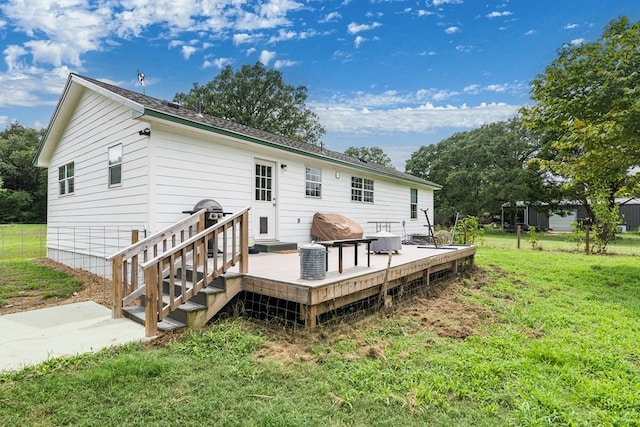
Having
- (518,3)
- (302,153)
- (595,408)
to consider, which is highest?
(518,3)

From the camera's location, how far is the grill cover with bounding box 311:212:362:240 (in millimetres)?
8211

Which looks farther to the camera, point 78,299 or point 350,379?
point 78,299

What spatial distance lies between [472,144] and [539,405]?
86.7 ft

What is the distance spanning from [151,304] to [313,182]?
598 centimetres

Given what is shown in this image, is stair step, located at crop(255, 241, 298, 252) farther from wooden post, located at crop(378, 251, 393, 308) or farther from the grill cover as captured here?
wooden post, located at crop(378, 251, 393, 308)

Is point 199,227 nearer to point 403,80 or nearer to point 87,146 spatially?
point 87,146

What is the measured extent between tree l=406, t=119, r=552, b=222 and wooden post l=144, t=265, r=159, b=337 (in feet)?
79.3

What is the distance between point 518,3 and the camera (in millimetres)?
10945

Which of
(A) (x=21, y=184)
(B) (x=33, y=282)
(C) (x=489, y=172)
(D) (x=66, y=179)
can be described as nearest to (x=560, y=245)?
(C) (x=489, y=172)

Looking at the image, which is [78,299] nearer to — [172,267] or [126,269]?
[126,269]

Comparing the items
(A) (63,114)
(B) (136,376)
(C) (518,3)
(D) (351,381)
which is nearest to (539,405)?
(D) (351,381)

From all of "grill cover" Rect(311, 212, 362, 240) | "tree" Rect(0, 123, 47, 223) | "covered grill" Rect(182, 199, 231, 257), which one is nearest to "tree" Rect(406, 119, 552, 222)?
"grill cover" Rect(311, 212, 362, 240)

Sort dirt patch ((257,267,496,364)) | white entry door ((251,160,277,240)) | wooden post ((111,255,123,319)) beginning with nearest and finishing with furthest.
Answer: dirt patch ((257,267,496,364)) < wooden post ((111,255,123,319)) < white entry door ((251,160,277,240))

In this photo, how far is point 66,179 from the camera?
8.69 meters
